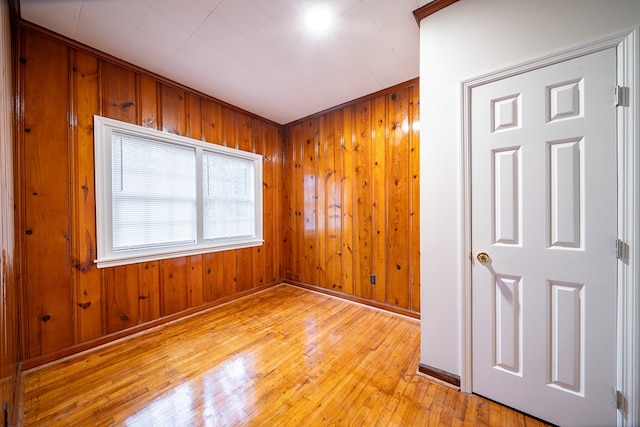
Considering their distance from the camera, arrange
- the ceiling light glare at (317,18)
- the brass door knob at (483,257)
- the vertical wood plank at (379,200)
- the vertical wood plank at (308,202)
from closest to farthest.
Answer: the brass door knob at (483,257) < the ceiling light glare at (317,18) < the vertical wood plank at (379,200) < the vertical wood plank at (308,202)

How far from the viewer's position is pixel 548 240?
130cm

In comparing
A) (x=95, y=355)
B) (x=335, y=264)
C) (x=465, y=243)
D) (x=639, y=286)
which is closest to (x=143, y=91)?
(x=95, y=355)

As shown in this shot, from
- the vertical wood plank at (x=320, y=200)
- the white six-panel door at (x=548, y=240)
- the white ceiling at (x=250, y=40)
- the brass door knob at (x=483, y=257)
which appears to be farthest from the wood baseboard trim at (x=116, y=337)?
the brass door knob at (x=483, y=257)

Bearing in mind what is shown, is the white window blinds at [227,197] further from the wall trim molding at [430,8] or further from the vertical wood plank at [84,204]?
the wall trim molding at [430,8]

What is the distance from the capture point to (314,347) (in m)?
2.08

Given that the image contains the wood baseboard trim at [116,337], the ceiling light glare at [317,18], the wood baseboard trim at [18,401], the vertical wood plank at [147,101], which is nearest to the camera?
the wood baseboard trim at [18,401]

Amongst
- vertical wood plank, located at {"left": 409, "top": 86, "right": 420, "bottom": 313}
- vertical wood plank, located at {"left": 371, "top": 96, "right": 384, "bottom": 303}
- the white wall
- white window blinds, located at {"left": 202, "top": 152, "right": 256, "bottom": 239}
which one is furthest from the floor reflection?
vertical wood plank, located at {"left": 409, "top": 86, "right": 420, "bottom": 313}

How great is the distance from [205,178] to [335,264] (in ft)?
6.90

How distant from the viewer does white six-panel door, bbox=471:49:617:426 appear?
3.87ft

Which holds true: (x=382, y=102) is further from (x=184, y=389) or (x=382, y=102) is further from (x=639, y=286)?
(x=184, y=389)

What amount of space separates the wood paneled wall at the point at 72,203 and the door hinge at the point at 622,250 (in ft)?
11.3

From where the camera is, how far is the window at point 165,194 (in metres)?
2.15

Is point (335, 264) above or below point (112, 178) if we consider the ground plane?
below

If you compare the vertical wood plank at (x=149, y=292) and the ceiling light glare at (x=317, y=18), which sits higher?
the ceiling light glare at (x=317, y=18)
